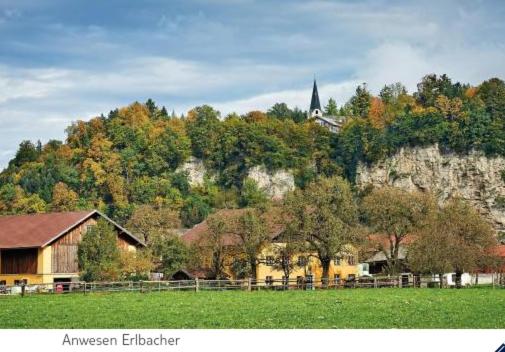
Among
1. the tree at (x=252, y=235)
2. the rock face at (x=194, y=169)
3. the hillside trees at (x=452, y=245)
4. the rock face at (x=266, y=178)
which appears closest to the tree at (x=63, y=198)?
the rock face at (x=194, y=169)

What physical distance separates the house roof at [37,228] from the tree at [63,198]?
54008mm

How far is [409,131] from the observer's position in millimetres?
132000

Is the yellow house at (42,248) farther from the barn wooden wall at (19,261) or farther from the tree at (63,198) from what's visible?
the tree at (63,198)

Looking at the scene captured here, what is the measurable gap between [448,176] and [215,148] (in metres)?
37.7

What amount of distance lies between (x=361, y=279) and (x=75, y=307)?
85.0 feet

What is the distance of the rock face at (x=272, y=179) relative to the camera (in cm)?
13850

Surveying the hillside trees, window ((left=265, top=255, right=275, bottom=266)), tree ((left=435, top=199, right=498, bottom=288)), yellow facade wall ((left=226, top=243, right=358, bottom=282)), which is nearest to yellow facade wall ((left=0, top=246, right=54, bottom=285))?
yellow facade wall ((left=226, top=243, right=358, bottom=282))

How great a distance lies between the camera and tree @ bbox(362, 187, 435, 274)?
201 feet

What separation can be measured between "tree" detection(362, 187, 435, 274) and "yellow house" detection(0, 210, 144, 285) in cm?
1843

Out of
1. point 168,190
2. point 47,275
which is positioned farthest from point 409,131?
point 47,275

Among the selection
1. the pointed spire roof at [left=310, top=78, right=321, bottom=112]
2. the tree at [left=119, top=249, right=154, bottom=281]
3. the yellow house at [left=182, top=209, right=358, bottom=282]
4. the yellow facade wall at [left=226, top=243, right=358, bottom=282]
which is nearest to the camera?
the tree at [left=119, top=249, right=154, bottom=281]

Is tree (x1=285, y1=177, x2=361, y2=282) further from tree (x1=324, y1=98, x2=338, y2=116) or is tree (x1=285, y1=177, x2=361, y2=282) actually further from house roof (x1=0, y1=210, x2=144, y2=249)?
tree (x1=324, y1=98, x2=338, y2=116)

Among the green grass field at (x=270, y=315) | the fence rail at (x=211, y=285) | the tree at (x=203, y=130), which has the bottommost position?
the fence rail at (x=211, y=285)
